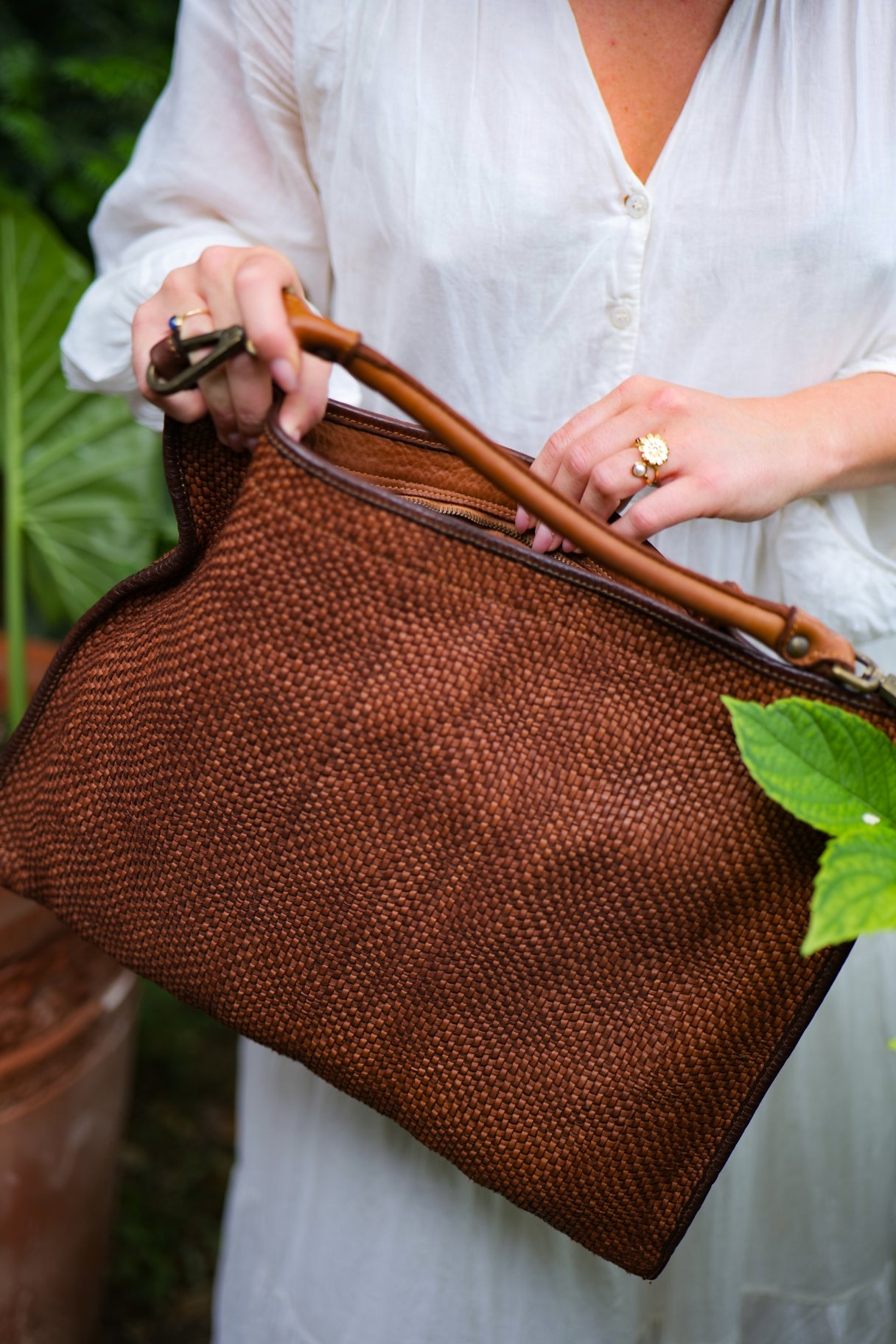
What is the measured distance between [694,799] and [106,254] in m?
0.82

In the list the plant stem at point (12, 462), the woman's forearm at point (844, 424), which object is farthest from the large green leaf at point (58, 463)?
the woman's forearm at point (844, 424)

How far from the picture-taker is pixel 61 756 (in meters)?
0.80

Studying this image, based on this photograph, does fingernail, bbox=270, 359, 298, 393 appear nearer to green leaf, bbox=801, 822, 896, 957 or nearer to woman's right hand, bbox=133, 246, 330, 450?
woman's right hand, bbox=133, 246, 330, 450

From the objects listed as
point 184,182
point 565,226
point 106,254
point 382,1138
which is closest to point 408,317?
point 565,226

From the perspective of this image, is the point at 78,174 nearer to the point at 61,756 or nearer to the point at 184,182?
the point at 184,182

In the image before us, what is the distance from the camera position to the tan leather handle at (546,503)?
625 mm

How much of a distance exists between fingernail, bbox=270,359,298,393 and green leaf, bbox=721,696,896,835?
330 millimetres

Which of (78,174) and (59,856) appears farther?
(78,174)

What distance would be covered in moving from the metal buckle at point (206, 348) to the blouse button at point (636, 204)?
37cm

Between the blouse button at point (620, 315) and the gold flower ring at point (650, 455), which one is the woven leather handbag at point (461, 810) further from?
the blouse button at point (620, 315)

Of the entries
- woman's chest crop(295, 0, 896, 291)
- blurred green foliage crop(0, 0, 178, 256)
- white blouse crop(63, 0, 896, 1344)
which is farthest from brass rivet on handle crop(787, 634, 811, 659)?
blurred green foliage crop(0, 0, 178, 256)

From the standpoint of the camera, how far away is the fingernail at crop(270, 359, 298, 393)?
628 millimetres

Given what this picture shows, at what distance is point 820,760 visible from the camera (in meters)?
0.59

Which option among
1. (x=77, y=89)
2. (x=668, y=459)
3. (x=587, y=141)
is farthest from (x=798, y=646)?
(x=77, y=89)
